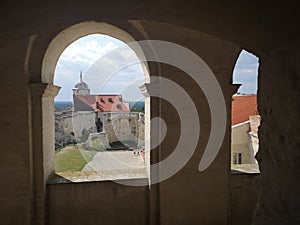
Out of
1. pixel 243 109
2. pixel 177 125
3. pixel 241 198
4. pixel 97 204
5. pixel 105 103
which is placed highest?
pixel 105 103

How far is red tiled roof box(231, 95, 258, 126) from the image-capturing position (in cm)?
1088

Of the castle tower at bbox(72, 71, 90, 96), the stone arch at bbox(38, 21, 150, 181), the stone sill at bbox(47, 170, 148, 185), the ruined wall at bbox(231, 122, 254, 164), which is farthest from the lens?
the castle tower at bbox(72, 71, 90, 96)

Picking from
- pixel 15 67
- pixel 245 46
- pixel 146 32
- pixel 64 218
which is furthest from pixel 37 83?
pixel 245 46

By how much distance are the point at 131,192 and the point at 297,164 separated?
4106mm

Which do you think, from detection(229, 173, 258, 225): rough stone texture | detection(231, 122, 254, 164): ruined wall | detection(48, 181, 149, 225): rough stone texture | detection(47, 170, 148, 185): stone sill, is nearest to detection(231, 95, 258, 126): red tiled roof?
detection(231, 122, 254, 164): ruined wall

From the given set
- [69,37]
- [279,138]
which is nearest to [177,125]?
[69,37]

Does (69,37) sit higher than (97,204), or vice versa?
(69,37)

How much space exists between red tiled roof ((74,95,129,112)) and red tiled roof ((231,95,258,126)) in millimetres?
17046

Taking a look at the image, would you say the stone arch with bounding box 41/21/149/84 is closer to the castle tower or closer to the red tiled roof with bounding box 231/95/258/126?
the red tiled roof with bounding box 231/95/258/126

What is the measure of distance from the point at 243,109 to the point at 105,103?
19.4 meters

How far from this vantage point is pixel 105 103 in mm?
27969

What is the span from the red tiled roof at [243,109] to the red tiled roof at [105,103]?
1705 centimetres

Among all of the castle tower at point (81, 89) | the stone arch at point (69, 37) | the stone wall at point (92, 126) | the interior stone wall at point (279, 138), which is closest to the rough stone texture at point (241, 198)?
the stone arch at point (69, 37)

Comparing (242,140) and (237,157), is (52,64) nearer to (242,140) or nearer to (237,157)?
(242,140)
